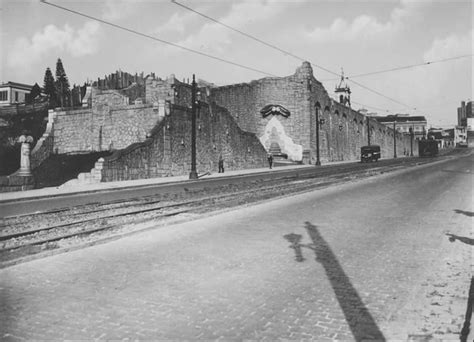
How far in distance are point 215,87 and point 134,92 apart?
1321 cm

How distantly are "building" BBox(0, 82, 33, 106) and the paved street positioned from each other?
77100 mm

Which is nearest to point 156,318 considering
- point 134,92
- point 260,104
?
point 134,92

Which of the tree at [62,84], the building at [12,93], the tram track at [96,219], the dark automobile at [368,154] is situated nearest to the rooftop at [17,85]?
the building at [12,93]

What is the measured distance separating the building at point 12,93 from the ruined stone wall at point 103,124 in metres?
47.7

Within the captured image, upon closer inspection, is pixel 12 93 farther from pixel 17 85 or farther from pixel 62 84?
pixel 62 84

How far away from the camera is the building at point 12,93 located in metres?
73.9

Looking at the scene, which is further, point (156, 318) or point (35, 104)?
point (35, 104)

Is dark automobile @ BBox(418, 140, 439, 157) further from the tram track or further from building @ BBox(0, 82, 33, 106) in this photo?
building @ BBox(0, 82, 33, 106)

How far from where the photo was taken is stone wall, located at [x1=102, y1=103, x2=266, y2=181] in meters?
22.4

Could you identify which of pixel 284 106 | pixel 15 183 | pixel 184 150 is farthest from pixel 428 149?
pixel 15 183

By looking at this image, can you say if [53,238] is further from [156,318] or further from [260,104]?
[260,104]

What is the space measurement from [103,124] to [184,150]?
7970mm

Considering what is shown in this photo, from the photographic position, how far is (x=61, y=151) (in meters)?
32.8

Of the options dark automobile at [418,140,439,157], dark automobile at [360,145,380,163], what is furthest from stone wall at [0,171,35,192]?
dark automobile at [418,140,439,157]
